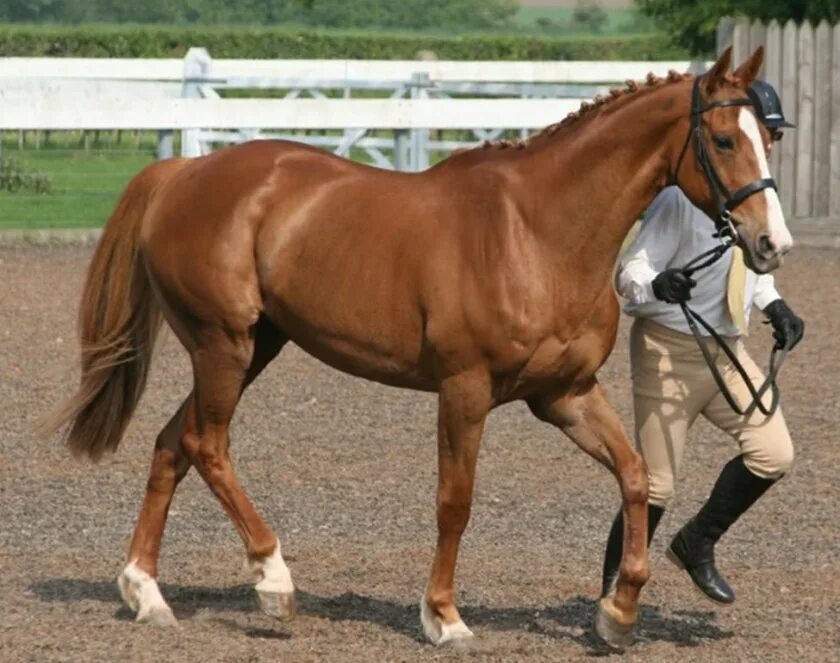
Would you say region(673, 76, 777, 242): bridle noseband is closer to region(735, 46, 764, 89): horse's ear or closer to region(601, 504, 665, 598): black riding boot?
region(735, 46, 764, 89): horse's ear

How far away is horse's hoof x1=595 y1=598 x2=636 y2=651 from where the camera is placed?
5938 millimetres

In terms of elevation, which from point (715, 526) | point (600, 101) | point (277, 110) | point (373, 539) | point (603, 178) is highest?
point (600, 101)

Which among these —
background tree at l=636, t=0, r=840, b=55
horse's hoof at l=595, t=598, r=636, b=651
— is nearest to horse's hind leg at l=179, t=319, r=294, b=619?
horse's hoof at l=595, t=598, r=636, b=651

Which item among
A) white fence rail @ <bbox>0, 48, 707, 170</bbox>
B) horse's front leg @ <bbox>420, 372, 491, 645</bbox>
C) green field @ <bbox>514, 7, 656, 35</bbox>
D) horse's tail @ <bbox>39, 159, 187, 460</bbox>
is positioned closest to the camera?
horse's front leg @ <bbox>420, 372, 491, 645</bbox>

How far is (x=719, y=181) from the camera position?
559 cm

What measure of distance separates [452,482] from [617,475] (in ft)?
1.70

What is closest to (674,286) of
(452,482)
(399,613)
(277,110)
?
(452,482)


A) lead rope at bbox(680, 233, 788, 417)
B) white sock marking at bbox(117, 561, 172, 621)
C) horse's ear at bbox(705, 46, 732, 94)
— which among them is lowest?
white sock marking at bbox(117, 561, 172, 621)

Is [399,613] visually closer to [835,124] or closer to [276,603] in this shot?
[276,603]

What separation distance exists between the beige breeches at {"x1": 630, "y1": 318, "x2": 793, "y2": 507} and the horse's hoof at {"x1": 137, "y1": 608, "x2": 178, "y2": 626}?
1.61 metres

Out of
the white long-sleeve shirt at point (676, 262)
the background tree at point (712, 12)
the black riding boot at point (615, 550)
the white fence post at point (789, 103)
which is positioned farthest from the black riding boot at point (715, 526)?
the background tree at point (712, 12)

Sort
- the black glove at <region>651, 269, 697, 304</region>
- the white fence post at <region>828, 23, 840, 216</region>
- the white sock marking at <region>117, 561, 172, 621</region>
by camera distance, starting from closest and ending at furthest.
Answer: the black glove at <region>651, 269, 697, 304</region> → the white sock marking at <region>117, 561, 172, 621</region> → the white fence post at <region>828, 23, 840, 216</region>

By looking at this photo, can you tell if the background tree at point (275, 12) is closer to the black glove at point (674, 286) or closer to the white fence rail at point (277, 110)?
the white fence rail at point (277, 110)

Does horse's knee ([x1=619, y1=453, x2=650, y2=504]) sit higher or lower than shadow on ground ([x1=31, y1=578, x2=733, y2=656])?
higher
